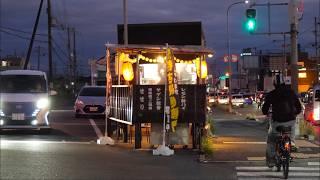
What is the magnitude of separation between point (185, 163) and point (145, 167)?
110 cm

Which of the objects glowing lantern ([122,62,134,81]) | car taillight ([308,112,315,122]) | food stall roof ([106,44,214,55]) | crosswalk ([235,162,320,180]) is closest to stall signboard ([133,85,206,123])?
food stall roof ([106,44,214,55])

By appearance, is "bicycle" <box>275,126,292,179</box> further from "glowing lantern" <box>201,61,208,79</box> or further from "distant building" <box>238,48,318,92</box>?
"distant building" <box>238,48,318,92</box>

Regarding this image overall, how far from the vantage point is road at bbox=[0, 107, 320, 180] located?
36.2 feet

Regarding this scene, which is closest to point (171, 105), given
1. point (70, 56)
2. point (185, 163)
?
point (185, 163)

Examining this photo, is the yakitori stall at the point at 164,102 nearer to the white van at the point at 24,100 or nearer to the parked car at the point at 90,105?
the white van at the point at 24,100

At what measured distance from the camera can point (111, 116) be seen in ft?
57.5

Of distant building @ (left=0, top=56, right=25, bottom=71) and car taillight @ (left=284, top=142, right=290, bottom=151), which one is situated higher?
distant building @ (left=0, top=56, right=25, bottom=71)

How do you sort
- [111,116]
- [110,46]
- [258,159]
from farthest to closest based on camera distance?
[111,116]
[110,46]
[258,159]

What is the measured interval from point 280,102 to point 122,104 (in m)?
5.88

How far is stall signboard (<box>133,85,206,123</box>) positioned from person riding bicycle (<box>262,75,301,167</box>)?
12.1 ft

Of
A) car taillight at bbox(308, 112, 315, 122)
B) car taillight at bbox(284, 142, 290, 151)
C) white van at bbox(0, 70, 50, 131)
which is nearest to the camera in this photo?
car taillight at bbox(284, 142, 290, 151)

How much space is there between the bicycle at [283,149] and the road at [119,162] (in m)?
0.32

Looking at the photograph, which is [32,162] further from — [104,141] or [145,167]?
[104,141]

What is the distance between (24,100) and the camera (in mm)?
18984
